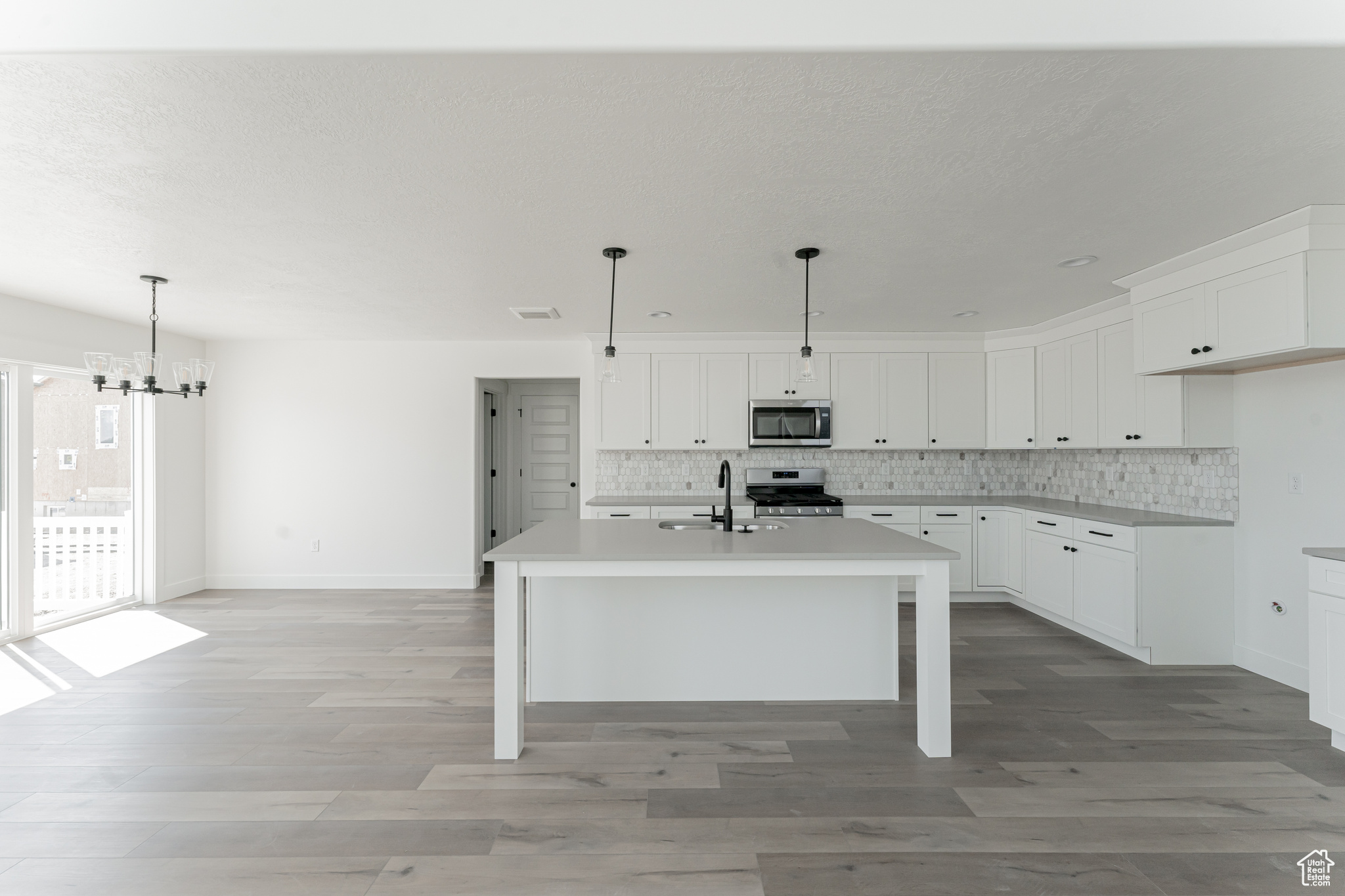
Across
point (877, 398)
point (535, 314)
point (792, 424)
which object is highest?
point (535, 314)

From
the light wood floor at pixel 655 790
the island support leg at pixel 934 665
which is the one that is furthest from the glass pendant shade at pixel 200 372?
the island support leg at pixel 934 665

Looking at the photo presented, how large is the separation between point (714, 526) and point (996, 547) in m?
3.01

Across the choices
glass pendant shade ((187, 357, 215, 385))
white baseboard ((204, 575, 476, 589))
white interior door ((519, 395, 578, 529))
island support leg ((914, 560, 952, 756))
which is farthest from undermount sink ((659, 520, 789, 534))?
white interior door ((519, 395, 578, 529))

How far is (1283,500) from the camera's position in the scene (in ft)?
11.8

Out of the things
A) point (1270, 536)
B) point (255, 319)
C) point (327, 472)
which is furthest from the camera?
point (327, 472)

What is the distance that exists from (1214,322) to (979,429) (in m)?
2.45

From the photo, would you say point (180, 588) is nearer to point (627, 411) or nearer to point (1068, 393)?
point (627, 411)

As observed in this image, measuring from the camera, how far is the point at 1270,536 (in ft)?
12.0

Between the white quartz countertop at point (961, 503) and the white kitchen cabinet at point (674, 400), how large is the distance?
0.51 metres

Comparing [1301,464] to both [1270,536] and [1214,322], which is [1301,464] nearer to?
[1270,536]

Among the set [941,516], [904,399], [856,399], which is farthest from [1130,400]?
[856,399]

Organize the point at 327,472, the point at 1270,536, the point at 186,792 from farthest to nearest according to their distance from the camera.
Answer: the point at 327,472
the point at 1270,536
the point at 186,792

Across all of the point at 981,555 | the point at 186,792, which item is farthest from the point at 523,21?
the point at 981,555

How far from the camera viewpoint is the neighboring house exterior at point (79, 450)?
4707mm
